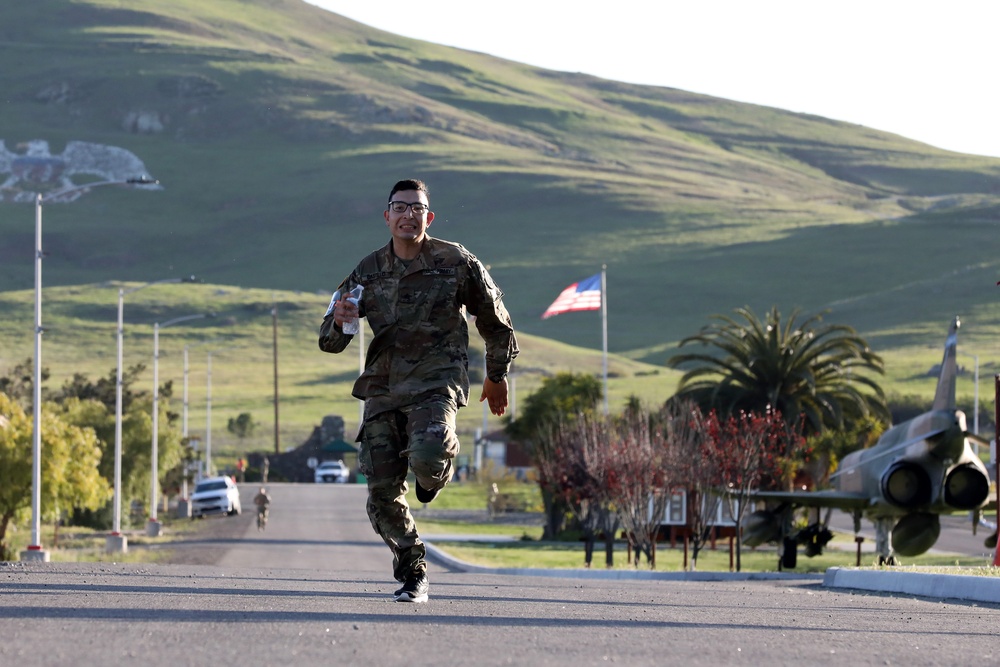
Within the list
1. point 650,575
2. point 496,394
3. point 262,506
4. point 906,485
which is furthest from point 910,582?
point 262,506

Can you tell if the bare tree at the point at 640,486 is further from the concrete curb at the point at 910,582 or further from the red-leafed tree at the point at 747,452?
the concrete curb at the point at 910,582

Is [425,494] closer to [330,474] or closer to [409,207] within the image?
[409,207]

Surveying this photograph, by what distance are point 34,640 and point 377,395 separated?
3460 mm

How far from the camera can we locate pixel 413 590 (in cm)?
1159

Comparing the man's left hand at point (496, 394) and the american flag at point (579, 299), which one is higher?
the american flag at point (579, 299)

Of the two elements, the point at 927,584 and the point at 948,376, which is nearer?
the point at 927,584

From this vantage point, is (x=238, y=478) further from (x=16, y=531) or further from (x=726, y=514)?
(x=726, y=514)

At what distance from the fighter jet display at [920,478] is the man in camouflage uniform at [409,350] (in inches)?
815

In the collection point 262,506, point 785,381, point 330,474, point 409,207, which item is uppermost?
point 785,381

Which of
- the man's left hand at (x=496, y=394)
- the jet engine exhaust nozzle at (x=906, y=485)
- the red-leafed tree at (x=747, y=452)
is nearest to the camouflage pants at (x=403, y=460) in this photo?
the man's left hand at (x=496, y=394)

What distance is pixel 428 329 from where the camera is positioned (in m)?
11.3

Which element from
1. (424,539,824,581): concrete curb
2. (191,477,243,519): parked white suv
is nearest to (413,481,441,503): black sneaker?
(424,539,824,581): concrete curb

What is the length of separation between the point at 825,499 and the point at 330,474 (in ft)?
238

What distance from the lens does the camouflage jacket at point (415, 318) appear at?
11.3 metres
